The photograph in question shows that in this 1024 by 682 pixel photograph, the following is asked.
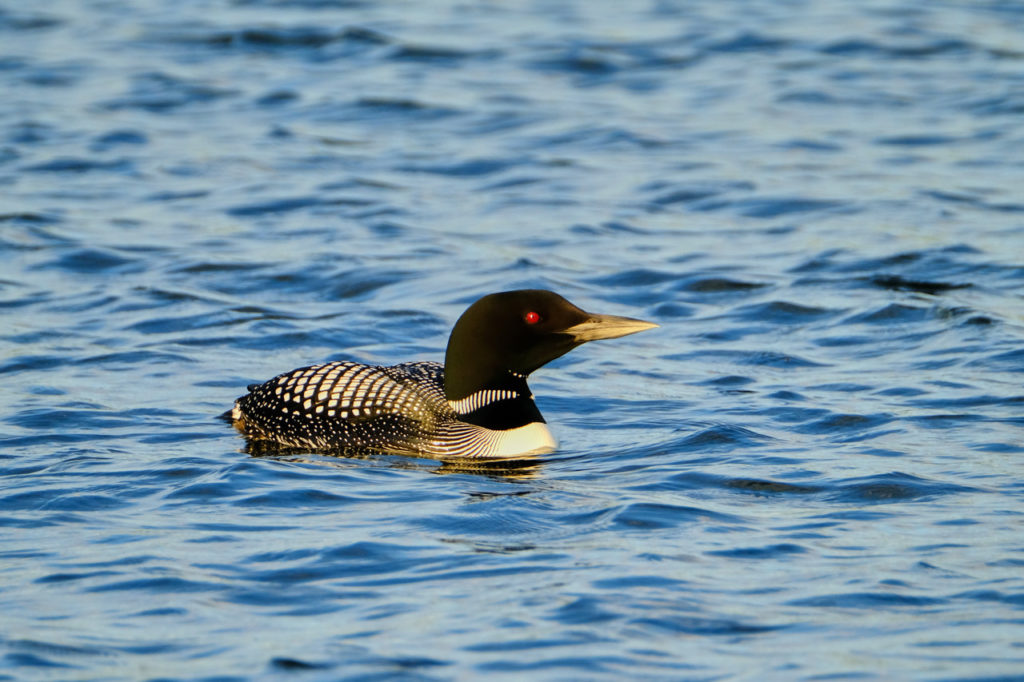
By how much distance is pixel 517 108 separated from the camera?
543 inches

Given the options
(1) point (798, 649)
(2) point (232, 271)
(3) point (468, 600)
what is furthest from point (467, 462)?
(2) point (232, 271)

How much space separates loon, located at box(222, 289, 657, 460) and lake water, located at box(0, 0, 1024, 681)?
0.17 m

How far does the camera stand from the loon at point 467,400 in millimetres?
6371

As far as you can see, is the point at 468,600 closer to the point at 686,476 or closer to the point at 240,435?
the point at 686,476

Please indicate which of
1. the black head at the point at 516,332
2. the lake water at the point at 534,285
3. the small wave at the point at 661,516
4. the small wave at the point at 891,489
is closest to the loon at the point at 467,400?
the black head at the point at 516,332

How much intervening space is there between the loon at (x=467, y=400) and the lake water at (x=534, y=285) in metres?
0.17

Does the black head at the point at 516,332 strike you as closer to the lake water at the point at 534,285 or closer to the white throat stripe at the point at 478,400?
the white throat stripe at the point at 478,400

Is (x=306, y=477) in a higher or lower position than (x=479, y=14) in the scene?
lower

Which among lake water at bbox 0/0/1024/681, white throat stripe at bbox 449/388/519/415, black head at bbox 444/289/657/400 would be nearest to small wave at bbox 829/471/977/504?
lake water at bbox 0/0/1024/681

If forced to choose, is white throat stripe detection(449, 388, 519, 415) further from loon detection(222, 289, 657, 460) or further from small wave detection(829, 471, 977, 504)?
small wave detection(829, 471, 977, 504)

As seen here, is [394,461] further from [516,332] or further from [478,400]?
[516,332]

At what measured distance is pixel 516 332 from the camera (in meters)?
6.38

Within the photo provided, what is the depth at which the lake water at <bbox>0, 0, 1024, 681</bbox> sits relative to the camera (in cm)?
455

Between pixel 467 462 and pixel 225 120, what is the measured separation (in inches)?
308
